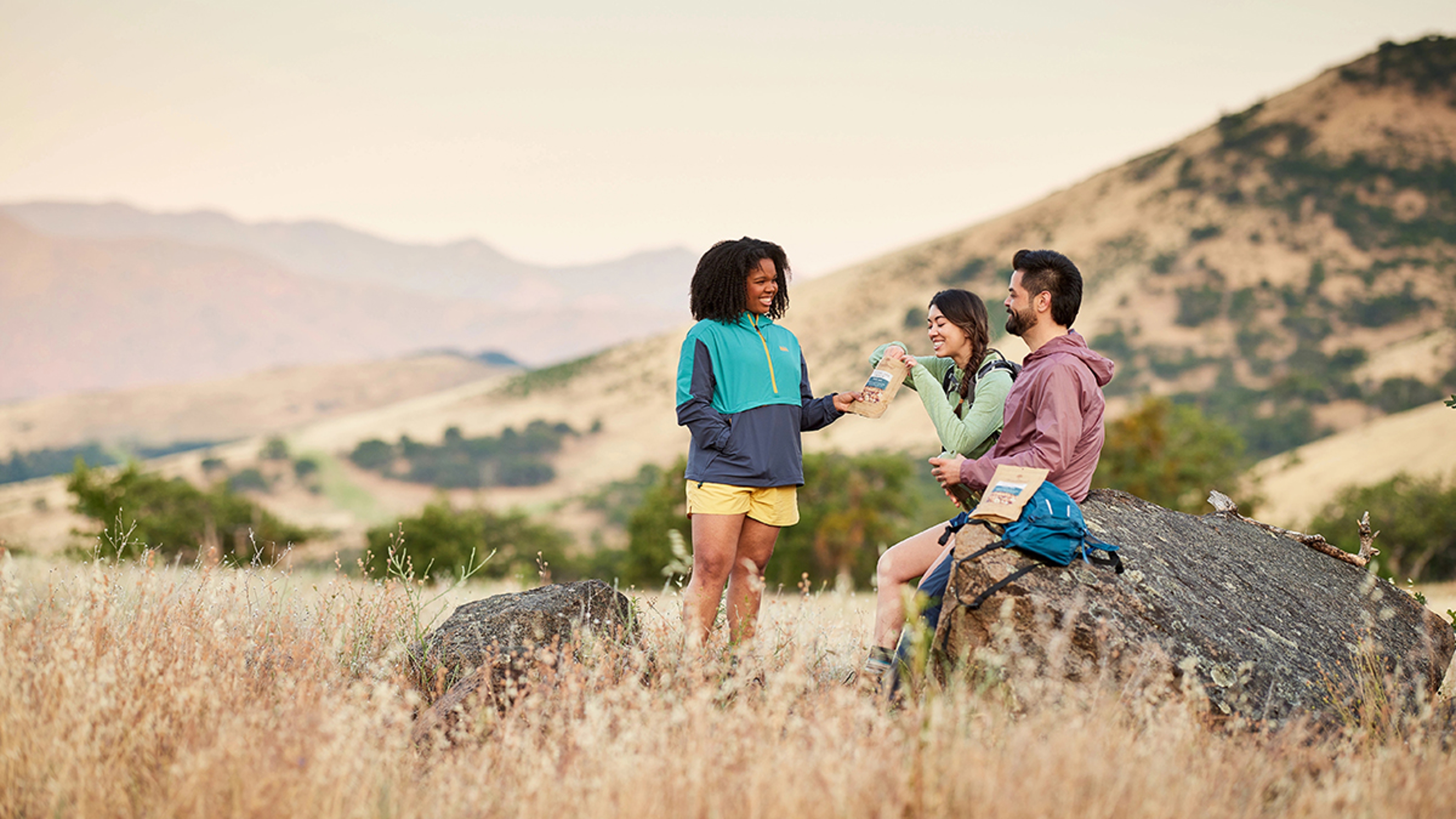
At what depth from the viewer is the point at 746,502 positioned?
461 centimetres

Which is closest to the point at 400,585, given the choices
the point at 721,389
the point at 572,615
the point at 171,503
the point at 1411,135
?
the point at 572,615

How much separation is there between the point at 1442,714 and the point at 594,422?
76.3 m

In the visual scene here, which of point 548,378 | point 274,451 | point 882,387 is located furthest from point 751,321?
point 548,378

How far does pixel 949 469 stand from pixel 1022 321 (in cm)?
75

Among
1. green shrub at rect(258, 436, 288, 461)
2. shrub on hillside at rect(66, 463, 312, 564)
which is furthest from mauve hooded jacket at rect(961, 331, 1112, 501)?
green shrub at rect(258, 436, 288, 461)

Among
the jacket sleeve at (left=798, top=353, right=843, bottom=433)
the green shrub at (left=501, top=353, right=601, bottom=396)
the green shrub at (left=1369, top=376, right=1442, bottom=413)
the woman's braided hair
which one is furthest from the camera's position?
the green shrub at (left=501, top=353, right=601, bottom=396)

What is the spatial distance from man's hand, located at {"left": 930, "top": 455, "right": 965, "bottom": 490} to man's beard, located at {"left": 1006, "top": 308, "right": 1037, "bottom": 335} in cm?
61

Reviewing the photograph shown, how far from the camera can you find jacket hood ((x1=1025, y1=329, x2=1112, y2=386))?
13.1 feet

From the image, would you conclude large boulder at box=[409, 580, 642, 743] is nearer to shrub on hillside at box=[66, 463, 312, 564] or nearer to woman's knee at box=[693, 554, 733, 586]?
woman's knee at box=[693, 554, 733, 586]

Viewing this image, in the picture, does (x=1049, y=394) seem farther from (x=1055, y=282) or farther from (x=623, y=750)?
(x=623, y=750)

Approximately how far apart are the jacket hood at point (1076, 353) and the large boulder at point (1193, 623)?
676 millimetres

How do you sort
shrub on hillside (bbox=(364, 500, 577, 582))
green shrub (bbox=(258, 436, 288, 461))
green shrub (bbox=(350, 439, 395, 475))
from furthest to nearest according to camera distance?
green shrub (bbox=(350, 439, 395, 475))
green shrub (bbox=(258, 436, 288, 461))
shrub on hillside (bbox=(364, 500, 577, 582))

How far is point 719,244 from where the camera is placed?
4887 mm

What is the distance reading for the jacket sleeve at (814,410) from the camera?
4996 mm
